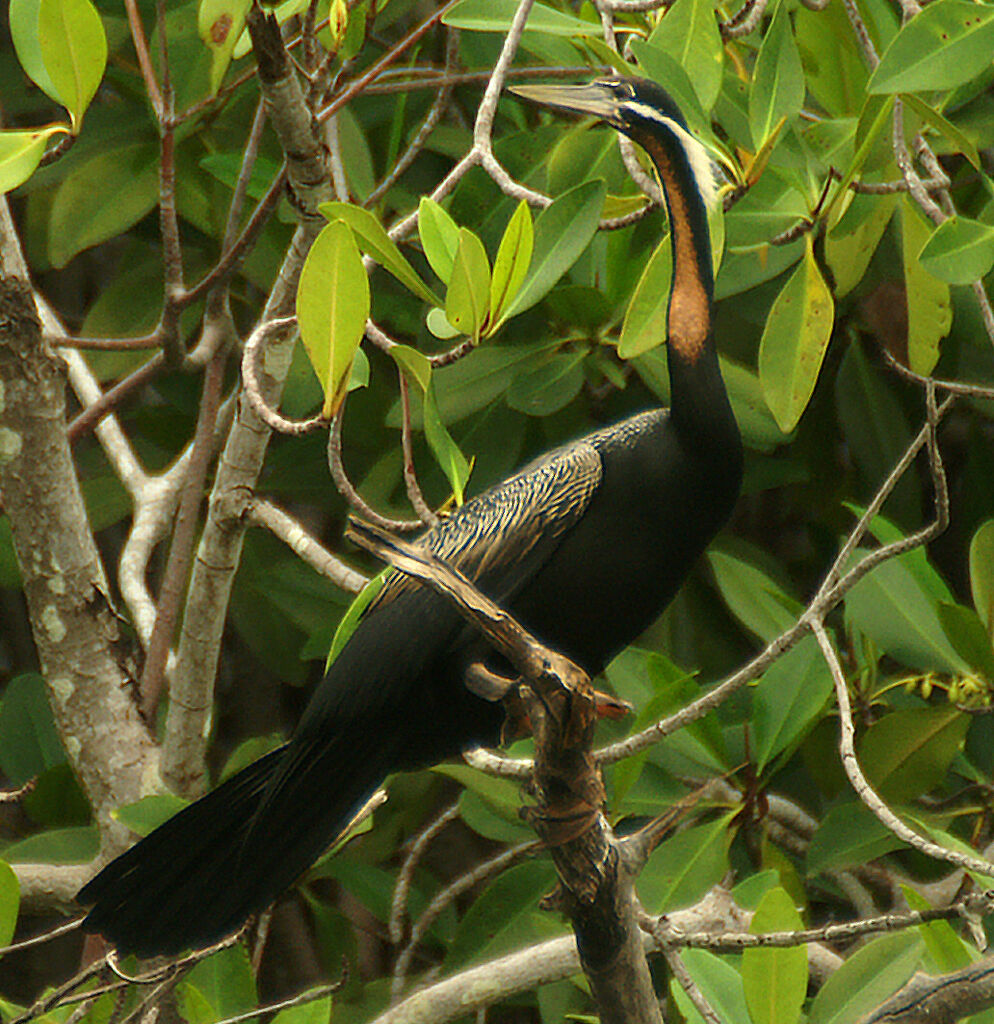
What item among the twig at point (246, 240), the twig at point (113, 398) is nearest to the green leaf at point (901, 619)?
the twig at point (246, 240)

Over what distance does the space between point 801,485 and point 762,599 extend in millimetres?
754

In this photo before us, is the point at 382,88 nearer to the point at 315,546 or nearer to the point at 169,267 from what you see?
the point at 169,267

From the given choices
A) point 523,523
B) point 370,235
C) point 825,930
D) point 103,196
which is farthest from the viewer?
point 103,196

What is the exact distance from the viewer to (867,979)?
130 centimetres

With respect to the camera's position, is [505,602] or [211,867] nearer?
[505,602]

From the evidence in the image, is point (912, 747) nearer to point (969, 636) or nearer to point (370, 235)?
point (969, 636)

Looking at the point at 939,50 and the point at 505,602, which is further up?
the point at 939,50

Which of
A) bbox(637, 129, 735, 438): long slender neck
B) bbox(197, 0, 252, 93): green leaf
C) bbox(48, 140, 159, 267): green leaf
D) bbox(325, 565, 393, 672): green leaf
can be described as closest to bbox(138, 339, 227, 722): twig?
bbox(48, 140, 159, 267): green leaf

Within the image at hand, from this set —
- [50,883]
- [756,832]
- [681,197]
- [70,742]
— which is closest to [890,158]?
[681,197]

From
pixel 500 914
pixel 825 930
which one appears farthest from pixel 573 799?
pixel 500 914

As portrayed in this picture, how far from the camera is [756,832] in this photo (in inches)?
82.2

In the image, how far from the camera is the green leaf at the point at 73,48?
1.32 meters

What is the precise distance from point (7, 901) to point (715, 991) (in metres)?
0.78

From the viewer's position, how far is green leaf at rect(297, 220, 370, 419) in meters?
1.17
